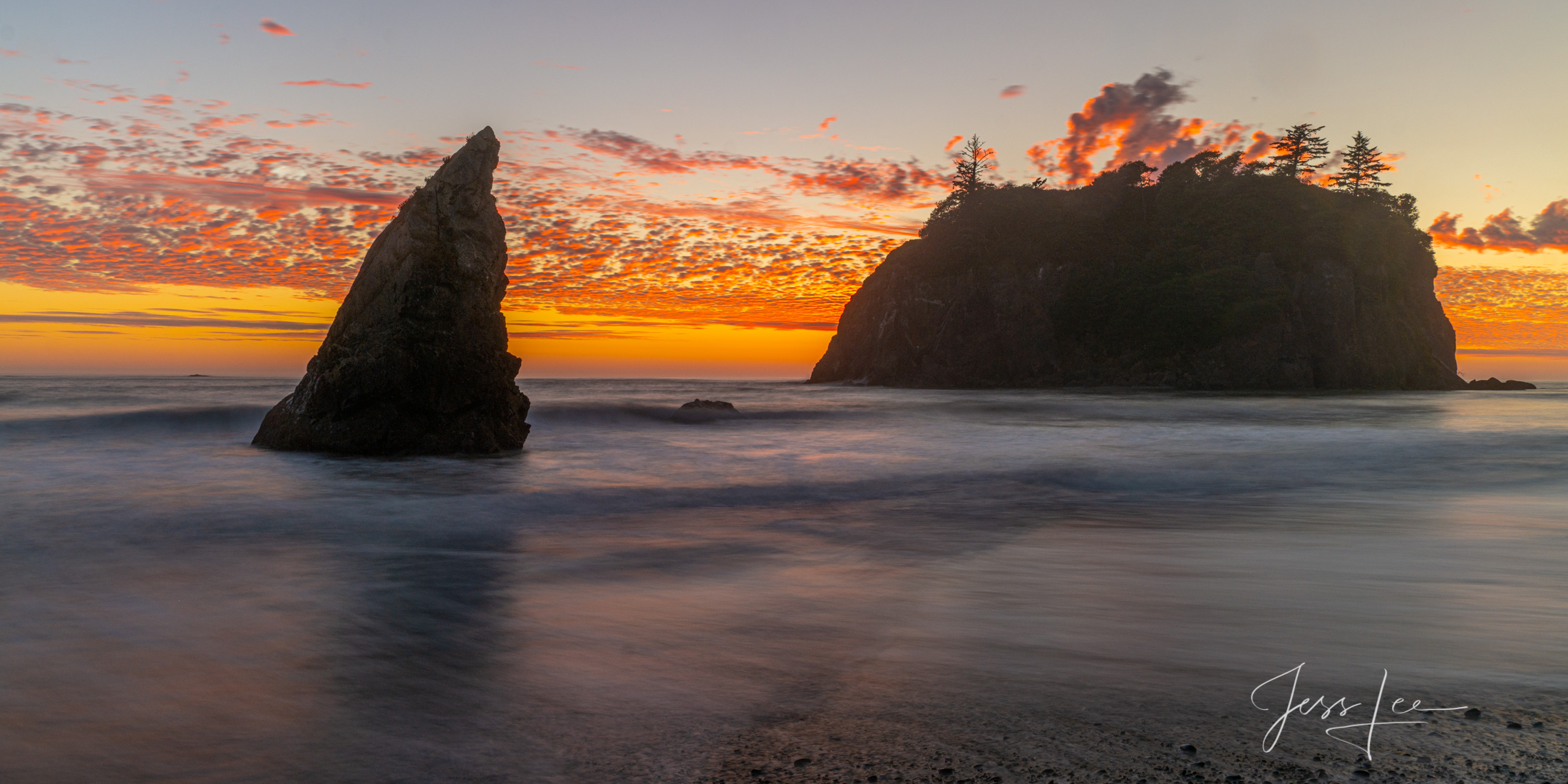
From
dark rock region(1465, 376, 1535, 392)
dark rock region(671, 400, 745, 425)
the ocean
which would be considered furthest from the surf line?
dark rock region(1465, 376, 1535, 392)

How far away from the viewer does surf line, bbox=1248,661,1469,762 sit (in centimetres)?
247

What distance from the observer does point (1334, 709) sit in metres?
2.77

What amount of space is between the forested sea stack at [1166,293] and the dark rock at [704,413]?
35081mm

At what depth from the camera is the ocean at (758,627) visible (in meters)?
2.49

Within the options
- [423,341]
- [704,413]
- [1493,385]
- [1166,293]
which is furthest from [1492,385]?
[423,341]

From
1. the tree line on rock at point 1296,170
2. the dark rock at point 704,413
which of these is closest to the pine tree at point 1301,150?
the tree line on rock at point 1296,170

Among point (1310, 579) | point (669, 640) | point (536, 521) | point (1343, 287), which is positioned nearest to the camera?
point (669, 640)

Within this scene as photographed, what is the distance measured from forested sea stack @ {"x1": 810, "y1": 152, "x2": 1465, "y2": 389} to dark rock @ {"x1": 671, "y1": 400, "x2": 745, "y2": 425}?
3508cm

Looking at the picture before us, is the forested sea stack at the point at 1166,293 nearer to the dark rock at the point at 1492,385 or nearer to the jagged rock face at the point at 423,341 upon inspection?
the dark rock at the point at 1492,385

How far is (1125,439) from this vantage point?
Result: 63.2ft

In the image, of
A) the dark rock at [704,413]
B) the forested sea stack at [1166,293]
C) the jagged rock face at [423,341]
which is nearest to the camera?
the jagged rock face at [423,341]

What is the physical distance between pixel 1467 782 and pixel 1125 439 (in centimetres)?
1825

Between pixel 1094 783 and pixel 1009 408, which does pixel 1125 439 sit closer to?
pixel 1009 408

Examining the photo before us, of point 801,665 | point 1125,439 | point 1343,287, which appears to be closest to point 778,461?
point 1125,439
